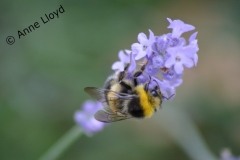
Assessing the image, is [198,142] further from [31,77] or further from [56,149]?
[31,77]

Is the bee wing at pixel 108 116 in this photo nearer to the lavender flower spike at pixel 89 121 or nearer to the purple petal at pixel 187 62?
the purple petal at pixel 187 62

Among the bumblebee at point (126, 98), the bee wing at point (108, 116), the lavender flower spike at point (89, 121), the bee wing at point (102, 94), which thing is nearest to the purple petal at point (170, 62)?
the bumblebee at point (126, 98)

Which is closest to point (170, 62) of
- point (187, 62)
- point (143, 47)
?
point (187, 62)

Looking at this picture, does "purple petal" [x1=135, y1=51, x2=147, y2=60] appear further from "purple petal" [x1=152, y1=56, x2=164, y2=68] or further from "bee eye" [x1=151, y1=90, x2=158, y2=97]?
"bee eye" [x1=151, y1=90, x2=158, y2=97]

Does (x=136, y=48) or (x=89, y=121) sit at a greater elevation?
(x=136, y=48)

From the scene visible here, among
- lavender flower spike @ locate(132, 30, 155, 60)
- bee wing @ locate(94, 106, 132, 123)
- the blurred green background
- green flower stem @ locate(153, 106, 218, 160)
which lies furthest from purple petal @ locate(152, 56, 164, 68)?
the blurred green background

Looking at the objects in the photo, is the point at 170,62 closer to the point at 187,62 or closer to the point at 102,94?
the point at 187,62
